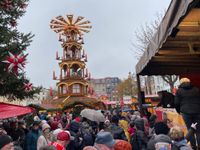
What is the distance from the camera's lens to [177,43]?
6.34 metres

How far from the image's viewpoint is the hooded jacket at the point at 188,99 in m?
5.85

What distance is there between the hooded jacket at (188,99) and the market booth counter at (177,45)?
78 cm

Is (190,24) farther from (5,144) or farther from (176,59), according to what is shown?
(5,144)

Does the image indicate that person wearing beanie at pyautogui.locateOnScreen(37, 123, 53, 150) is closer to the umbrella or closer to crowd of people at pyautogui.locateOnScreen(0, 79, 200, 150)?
crowd of people at pyautogui.locateOnScreen(0, 79, 200, 150)

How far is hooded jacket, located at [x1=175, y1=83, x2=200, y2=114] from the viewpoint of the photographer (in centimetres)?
585

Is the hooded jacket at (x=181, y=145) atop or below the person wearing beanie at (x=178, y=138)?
below

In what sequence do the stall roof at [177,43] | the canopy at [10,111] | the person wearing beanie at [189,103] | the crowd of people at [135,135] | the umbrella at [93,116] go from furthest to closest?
the canopy at [10,111] → the umbrella at [93,116] → the person wearing beanie at [189,103] → the crowd of people at [135,135] → the stall roof at [177,43]

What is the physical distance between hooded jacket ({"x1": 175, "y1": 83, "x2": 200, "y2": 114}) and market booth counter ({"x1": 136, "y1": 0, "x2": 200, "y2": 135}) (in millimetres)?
783

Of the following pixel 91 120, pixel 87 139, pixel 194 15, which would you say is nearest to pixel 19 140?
pixel 91 120

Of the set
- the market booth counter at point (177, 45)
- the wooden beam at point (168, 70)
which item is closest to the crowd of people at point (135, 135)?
the market booth counter at point (177, 45)

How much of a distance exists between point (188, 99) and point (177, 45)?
3.57 ft

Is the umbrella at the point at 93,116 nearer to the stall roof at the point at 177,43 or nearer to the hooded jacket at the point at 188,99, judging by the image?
the stall roof at the point at 177,43

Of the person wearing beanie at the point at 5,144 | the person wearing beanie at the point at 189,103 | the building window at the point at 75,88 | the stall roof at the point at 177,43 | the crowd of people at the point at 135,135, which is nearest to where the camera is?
the stall roof at the point at 177,43

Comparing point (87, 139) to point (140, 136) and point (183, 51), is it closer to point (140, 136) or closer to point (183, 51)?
point (140, 136)
